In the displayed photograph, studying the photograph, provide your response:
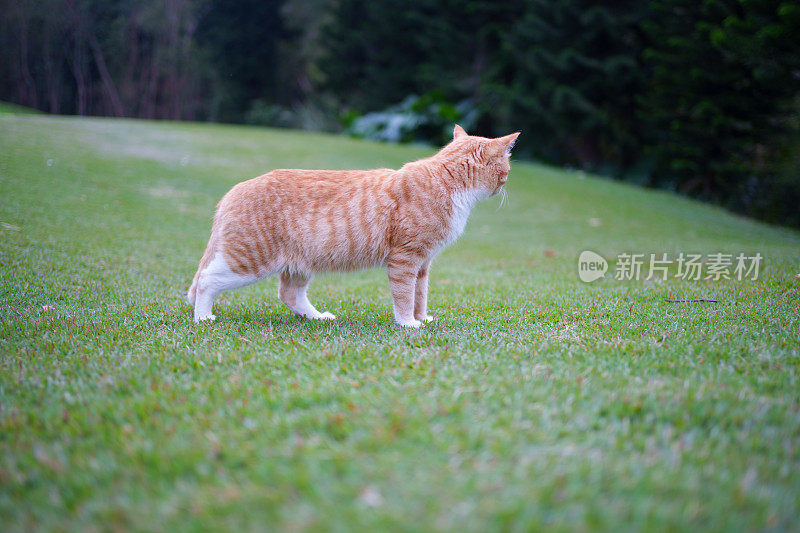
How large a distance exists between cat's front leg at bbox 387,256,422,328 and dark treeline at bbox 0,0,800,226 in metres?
10.3

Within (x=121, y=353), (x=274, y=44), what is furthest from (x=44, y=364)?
(x=274, y=44)

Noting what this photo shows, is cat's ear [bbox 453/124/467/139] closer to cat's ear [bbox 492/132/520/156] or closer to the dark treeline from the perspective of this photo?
cat's ear [bbox 492/132/520/156]

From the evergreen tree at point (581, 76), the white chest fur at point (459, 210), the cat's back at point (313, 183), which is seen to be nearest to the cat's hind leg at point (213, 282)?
the cat's back at point (313, 183)

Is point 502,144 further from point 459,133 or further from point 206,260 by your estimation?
point 206,260

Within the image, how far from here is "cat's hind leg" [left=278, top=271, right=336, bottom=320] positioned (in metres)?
4.21

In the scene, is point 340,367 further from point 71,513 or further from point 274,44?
point 274,44

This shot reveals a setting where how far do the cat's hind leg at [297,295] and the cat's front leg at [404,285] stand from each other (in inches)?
25.1

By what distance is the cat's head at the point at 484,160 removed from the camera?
4.04m

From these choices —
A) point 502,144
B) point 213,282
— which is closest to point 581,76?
point 502,144

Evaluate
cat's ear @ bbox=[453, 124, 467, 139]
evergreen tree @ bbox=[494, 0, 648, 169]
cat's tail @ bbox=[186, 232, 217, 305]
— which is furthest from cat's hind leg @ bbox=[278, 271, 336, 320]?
evergreen tree @ bbox=[494, 0, 648, 169]

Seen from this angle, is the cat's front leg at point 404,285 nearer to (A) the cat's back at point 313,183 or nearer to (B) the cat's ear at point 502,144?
(A) the cat's back at point 313,183

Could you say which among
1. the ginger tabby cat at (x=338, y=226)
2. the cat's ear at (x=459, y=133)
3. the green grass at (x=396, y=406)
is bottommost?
the green grass at (x=396, y=406)

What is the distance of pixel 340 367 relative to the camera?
279 centimetres

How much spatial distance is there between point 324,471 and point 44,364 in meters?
1.92
